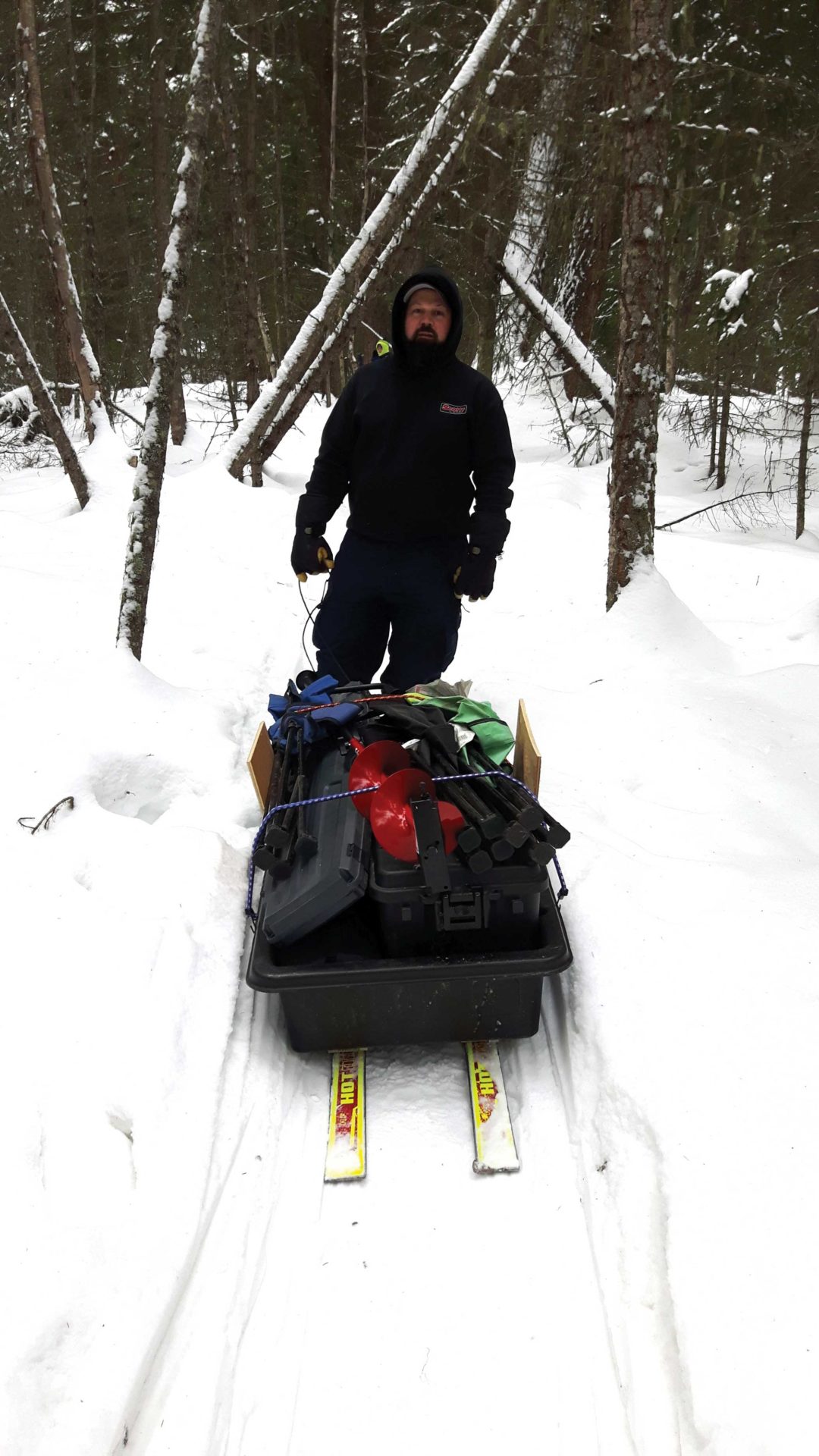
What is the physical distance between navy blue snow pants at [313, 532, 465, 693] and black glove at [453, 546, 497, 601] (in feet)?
0.28

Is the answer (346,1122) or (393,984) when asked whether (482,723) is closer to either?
(393,984)

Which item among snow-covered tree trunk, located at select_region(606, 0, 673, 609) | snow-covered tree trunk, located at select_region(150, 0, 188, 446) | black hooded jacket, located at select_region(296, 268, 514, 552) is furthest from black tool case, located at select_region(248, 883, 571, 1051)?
snow-covered tree trunk, located at select_region(150, 0, 188, 446)

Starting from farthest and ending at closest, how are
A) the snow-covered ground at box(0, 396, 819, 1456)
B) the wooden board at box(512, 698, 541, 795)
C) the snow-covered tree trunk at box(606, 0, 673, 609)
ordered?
the snow-covered tree trunk at box(606, 0, 673, 609), the wooden board at box(512, 698, 541, 795), the snow-covered ground at box(0, 396, 819, 1456)

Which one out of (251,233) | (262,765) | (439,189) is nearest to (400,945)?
(262,765)

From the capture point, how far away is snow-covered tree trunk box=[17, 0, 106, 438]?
23.9 feet

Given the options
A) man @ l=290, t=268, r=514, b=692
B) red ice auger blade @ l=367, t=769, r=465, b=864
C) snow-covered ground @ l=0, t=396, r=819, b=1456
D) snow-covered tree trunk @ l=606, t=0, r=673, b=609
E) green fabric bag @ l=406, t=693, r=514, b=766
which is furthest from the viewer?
snow-covered tree trunk @ l=606, t=0, r=673, b=609

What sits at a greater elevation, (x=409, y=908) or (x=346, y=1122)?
(x=409, y=908)

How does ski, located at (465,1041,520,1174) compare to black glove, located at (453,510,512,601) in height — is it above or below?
below

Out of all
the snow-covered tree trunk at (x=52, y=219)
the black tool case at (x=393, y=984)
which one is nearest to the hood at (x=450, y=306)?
the black tool case at (x=393, y=984)

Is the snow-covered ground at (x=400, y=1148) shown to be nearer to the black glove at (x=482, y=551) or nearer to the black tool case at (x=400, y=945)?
the black tool case at (x=400, y=945)

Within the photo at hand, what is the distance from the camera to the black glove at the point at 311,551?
3.54 metres

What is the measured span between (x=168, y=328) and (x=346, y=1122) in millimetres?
3483

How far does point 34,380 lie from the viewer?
6133 millimetres

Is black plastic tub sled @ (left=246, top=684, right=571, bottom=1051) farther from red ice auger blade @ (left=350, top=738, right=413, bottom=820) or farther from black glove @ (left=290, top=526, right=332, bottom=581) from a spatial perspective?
black glove @ (left=290, top=526, right=332, bottom=581)
